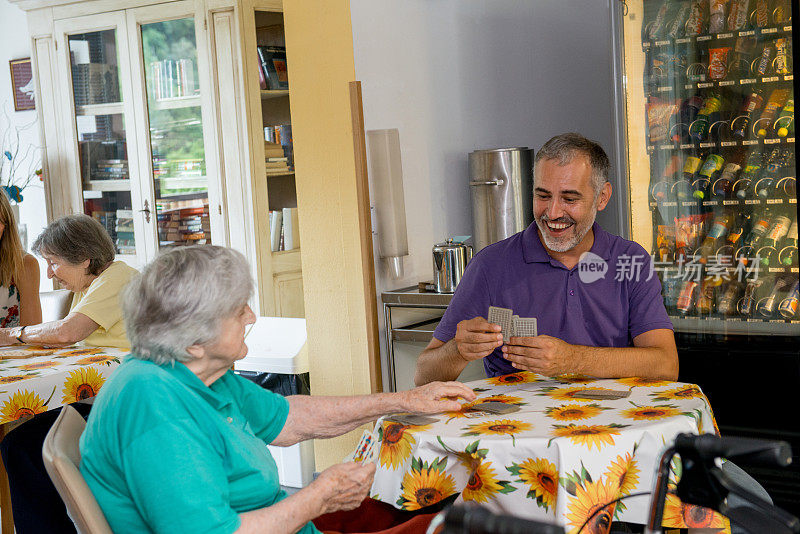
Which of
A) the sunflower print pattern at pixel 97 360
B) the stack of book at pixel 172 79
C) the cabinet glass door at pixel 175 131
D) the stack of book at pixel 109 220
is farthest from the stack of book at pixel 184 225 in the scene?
the sunflower print pattern at pixel 97 360

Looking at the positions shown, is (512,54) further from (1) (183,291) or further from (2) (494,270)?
(1) (183,291)

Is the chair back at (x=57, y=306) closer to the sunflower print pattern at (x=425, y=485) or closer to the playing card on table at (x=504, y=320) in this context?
the playing card on table at (x=504, y=320)

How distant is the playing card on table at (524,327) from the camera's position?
80.7 inches

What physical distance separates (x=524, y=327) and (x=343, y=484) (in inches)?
28.2

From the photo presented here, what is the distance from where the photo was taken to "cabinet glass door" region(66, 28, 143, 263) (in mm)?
5250

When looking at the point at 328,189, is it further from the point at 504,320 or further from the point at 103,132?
the point at 103,132

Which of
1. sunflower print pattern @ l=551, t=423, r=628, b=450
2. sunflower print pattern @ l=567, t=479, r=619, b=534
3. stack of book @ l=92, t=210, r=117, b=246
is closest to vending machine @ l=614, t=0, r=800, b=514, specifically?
sunflower print pattern @ l=551, t=423, r=628, b=450

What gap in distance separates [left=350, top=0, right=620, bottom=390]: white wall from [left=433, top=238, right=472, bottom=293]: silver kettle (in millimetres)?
275

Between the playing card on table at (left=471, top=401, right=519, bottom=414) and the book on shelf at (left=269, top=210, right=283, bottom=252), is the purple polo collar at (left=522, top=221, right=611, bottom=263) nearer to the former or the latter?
the playing card on table at (left=471, top=401, right=519, bottom=414)

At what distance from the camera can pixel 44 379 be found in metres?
2.57

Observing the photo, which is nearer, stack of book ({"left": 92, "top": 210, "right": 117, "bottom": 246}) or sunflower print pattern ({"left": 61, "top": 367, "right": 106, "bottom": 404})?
sunflower print pattern ({"left": 61, "top": 367, "right": 106, "bottom": 404})

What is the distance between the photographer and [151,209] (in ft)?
17.0

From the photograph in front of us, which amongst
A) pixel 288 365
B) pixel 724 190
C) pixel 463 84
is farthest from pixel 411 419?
pixel 463 84

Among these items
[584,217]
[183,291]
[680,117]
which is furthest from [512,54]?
[183,291]
